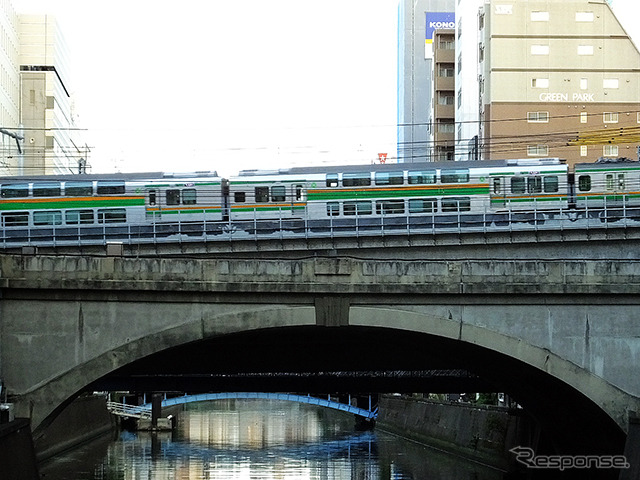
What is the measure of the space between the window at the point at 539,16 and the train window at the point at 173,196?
49.8m

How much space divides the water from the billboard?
179ft

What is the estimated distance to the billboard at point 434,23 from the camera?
488 ft

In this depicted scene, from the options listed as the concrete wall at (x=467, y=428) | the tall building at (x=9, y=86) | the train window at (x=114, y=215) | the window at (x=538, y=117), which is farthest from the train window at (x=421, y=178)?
the tall building at (x=9, y=86)

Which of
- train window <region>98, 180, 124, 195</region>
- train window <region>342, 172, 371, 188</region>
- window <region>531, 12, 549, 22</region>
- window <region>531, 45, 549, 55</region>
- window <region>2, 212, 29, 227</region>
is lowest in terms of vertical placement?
window <region>2, 212, 29, 227</region>

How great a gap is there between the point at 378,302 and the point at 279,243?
726 inches

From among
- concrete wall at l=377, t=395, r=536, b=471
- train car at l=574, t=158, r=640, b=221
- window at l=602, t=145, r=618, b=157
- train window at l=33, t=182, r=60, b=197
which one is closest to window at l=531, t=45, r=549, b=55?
window at l=602, t=145, r=618, b=157

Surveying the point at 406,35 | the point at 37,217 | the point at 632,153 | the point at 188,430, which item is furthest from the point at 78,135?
the point at 37,217

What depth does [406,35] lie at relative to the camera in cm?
15662

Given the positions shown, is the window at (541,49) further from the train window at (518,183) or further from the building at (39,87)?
the building at (39,87)

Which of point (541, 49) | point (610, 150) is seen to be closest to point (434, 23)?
point (541, 49)

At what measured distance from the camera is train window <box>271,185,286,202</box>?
205 ft

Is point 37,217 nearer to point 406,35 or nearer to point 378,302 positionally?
point 378,302

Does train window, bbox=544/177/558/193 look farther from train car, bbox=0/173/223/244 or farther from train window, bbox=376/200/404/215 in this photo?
train car, bbox=0/173/223/244

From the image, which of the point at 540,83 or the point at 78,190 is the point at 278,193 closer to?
the point at 78,190
